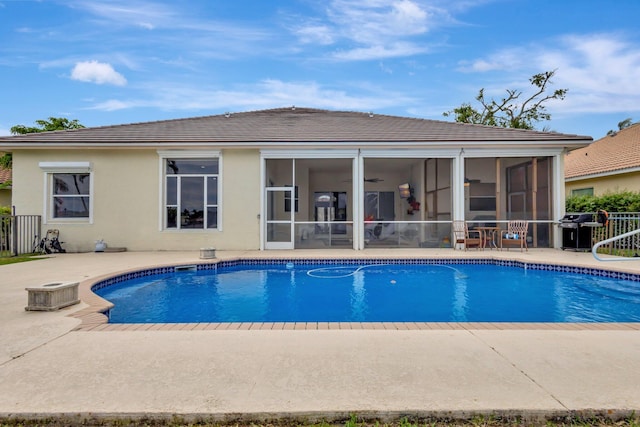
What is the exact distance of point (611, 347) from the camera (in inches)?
118

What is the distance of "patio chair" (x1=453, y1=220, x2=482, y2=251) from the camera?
10.7m

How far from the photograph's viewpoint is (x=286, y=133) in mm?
11273

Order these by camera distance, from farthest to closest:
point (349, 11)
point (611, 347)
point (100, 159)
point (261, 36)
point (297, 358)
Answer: point (261, 36) < point (349, 11) < point (100, 159) < point (611, 347) < point (297, 358)

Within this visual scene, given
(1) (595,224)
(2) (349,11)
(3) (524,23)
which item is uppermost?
(3) (524,23)

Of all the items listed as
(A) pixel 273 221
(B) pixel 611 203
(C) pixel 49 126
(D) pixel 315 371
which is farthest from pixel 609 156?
(C) pixel 49 126

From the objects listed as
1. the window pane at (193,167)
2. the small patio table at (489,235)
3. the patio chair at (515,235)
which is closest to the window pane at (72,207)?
the window pane at (193,167)

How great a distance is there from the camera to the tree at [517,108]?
77.5 ft

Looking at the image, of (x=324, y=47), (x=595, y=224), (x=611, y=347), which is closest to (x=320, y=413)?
(x=611, y=347)

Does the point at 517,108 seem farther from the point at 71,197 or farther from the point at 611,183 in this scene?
the point at 71,197

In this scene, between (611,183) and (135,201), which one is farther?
(611,183)

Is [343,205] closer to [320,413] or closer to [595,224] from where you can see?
[595,224]

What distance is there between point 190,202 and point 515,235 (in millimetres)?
9655

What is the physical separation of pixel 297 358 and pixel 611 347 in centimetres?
258

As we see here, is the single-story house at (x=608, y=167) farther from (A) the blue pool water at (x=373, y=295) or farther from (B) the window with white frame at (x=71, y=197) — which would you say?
(B) the window with white frame at (x=71, y=197)
